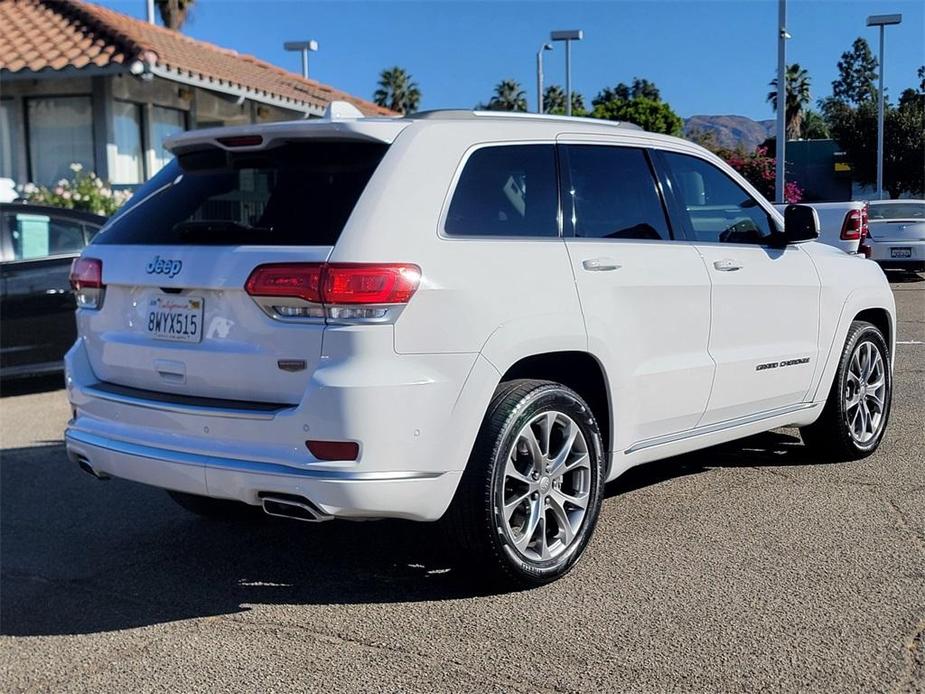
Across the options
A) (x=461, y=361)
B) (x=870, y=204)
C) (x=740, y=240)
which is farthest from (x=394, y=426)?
(x=870, y=204)

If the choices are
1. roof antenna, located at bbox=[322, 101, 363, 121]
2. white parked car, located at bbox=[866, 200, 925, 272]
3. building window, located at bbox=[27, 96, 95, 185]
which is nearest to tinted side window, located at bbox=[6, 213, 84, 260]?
roof antenna, located at bbox=[322, 101, 363, 121]

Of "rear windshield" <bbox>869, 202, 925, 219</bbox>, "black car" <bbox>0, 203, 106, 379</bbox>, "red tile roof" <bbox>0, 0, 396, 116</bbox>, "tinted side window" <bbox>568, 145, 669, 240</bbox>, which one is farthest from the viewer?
"rear windshield" <bbox>869, 202, 925, 219</bbox>

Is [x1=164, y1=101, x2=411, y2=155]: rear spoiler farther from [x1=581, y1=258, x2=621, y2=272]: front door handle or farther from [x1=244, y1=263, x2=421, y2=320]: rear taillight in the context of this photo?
[x1=581, y1=258, x2=621, y2=272]: front door handle

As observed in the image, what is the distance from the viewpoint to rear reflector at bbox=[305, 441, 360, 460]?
3.67 m

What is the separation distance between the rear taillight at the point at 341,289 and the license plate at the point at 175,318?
16.3 inches

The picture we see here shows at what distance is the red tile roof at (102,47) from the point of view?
15305mm

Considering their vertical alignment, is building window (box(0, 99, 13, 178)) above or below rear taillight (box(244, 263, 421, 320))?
above

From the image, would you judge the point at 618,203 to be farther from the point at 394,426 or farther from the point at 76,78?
the point at 76,78

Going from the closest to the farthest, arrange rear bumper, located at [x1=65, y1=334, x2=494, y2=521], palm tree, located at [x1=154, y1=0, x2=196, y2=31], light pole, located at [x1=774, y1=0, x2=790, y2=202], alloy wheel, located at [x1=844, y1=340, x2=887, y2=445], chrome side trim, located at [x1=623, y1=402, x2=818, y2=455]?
rear bumper, located at [x1=65, y1=334, x2=494, y2=521] < chrome side trim, located at [x1=623, y1=402, x2=818, y2=455] < alloy wheel, located at [x1=844, y1=340, x2=887, y2=445] < light pole, located at [x1=774, y1=0, x2=790, y2=202] < palm tree, located at [x1=154, y1=0, x2=196, y2=31]

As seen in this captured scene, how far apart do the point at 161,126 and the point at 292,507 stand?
615 inches

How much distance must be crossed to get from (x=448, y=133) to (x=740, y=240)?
79.3 inches

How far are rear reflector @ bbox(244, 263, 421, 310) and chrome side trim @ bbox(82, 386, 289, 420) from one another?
16.8 inches

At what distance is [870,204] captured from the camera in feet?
68.6

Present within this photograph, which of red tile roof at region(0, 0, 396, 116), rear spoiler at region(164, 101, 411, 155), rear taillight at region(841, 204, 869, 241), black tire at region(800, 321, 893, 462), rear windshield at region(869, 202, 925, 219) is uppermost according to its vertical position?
red tile roof at region(0, 0, 396, 116)
